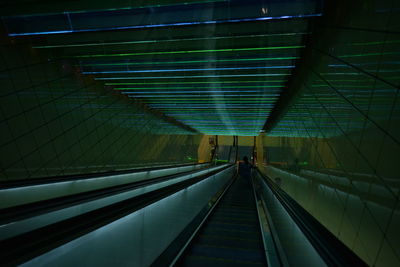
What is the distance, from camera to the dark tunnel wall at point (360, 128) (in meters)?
2.92

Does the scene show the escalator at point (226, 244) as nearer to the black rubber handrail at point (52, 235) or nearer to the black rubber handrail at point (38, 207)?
the black rubber handrail at point (38, 207)

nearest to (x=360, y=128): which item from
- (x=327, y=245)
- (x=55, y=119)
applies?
(x=327, y=245)

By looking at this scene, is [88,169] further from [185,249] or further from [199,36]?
[185,249]

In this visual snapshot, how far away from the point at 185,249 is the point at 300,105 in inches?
272

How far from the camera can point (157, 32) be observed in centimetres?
575

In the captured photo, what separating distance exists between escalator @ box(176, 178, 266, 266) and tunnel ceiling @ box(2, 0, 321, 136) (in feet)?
14.2

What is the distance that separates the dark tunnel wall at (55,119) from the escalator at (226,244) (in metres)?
6.24

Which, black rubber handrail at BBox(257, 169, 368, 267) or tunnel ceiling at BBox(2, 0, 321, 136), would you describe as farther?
tunnel ceiling at BBox(2, 0, 321, 136)

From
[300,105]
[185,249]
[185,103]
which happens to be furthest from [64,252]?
[185,103]

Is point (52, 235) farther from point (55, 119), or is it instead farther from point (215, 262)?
point (55, 119)

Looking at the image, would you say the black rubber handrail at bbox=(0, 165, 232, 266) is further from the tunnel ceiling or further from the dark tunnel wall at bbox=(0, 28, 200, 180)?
the dark tunnel wall at bbox=(0, 28, 200, 180)

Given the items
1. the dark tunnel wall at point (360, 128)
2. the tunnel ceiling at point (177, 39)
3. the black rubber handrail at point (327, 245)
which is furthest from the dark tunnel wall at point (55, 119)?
the dark tunnel wall at point (360, 128)

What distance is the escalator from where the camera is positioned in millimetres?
3213

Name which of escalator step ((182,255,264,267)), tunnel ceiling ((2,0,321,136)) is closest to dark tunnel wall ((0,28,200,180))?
tunnel ceiling ((2,0,321,136))
